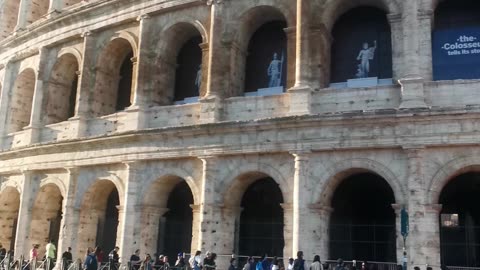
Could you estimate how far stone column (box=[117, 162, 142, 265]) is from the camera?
1653 cm

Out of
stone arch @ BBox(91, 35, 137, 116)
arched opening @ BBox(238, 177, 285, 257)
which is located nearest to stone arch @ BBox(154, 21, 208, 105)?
stone arch @ BBox(91, 35, 137, 116)

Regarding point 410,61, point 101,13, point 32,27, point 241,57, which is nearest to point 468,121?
point 410,61

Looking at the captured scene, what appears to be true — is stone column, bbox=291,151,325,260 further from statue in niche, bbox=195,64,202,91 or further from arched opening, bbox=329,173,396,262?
statue in niche, bbox=195,64,202,91

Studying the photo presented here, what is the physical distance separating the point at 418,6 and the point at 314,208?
5.83m

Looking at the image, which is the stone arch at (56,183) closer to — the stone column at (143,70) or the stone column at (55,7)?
the stone column at (143,70)

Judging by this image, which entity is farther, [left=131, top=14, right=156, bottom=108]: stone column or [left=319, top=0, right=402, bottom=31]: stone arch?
[left=131, top=14, right=156, bottom=108]: stone column

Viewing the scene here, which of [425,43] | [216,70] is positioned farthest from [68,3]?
[425,43]

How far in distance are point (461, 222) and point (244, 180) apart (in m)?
6.13

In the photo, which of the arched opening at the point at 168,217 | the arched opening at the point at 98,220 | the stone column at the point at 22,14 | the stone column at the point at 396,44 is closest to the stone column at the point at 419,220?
the stone column at the point at 396,44

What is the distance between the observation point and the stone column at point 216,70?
15.9m

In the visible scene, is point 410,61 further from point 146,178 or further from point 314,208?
point 146,178

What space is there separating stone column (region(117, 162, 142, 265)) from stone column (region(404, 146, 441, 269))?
319 inches

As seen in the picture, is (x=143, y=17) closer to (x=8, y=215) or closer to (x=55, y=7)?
(x=55, y=7)

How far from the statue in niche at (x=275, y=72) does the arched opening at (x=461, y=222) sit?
573 cm
